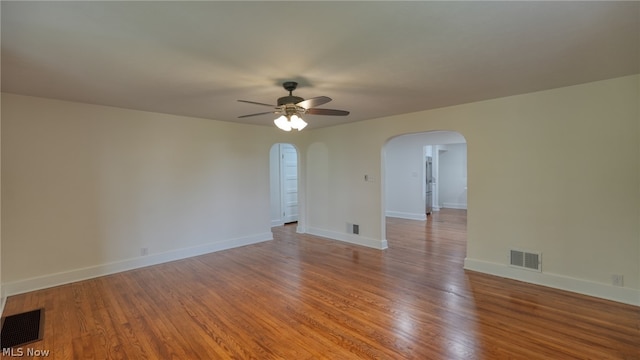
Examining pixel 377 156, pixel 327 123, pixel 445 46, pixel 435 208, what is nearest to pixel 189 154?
pixel 327 123

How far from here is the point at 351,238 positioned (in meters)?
5.88

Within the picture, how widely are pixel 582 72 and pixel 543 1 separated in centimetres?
181

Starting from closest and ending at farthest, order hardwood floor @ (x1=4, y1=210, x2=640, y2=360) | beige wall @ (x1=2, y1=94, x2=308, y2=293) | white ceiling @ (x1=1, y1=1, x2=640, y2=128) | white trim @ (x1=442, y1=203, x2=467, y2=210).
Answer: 1. white ceiling @ (x1=1, y1=1, x2=640, y2=128)
2. hardwood floor @ (x1=4, y1=210, x2=640, y2=360)
3. beige wall @ (x1=2, y1=94, x2=308, y2=293)
4. white trim @ (x1=442, y1=203, x2=467, y2=210)

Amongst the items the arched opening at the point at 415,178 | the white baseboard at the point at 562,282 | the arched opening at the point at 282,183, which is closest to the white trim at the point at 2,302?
the arched opening at the point at 282,183

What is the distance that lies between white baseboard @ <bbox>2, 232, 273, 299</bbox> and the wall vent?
438cm

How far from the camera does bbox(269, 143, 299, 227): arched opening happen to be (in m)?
7.70

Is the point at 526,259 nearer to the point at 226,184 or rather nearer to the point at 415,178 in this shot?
the point at 415,178

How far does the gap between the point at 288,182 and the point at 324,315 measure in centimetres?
522

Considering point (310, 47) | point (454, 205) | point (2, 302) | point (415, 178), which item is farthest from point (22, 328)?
point (454, 205)

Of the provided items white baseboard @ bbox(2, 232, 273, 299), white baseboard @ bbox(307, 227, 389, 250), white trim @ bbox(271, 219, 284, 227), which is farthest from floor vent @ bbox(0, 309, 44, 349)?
white trim @ bbox(271, 219, 284, 227)

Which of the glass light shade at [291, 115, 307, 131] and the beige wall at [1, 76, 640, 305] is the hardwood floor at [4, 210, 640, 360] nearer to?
the beige wall at [1, 76, 640, 305]

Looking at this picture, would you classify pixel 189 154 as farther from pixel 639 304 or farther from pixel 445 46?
pixel 639 304

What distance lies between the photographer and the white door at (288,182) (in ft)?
25.6

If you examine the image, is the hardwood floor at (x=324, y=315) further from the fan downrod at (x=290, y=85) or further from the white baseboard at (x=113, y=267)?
the fan downrod at (x=290, y=85)
